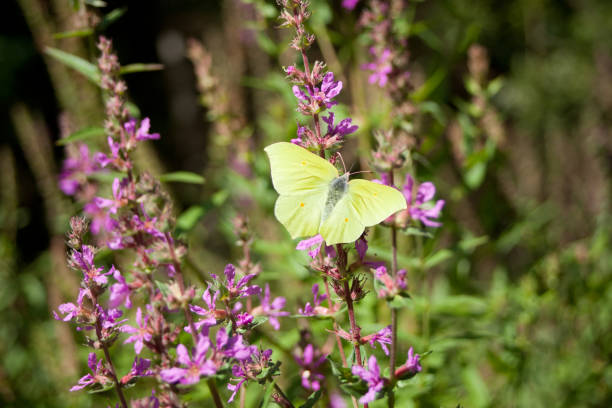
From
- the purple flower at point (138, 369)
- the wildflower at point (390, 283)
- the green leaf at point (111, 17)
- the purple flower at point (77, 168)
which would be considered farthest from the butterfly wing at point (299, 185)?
the purple flower at point (77, 168)

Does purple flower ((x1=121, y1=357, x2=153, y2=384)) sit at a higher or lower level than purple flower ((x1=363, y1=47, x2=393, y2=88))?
lower

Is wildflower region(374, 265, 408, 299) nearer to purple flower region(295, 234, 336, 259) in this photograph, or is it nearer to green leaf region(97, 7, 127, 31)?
purple flower region(295, 234, 336, 259)

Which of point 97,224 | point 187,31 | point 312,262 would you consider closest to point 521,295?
point 312,262

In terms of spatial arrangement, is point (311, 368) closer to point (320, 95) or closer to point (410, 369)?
point (410, 369)

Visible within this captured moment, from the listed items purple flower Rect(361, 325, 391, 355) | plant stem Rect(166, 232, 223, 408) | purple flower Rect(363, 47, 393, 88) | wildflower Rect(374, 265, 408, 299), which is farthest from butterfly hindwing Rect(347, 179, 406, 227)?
purple flower Rect(363, 47, 393, 88)

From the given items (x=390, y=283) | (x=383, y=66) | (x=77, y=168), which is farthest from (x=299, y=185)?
(x=77, y=168)
